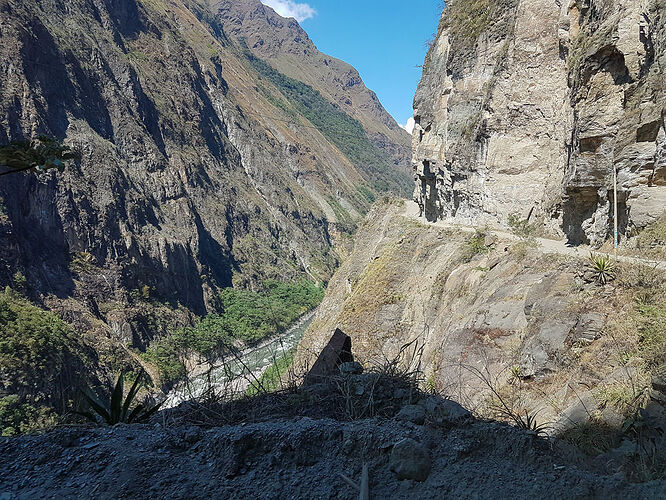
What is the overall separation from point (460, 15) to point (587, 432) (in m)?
24.3

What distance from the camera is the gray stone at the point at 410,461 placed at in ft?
8.21

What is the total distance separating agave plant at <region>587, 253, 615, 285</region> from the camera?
7.03 m

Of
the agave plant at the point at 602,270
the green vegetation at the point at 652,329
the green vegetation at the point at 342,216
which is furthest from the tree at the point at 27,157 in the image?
the green vegetation at the point at 342,216

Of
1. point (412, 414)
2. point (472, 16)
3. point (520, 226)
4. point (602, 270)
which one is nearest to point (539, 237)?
point (520, 226)

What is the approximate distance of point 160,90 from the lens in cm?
9350

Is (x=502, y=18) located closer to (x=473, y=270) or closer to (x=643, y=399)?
(x=473, y=270)

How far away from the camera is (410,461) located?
2547 millimetres

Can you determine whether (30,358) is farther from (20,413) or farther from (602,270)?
(602,270)

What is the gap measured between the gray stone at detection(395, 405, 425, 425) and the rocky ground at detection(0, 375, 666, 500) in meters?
0.04

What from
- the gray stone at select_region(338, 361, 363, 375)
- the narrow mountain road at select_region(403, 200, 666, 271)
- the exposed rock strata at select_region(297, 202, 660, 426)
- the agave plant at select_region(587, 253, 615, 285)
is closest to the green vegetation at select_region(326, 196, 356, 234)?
the narrow mountain road at select_region(403, 200, 666, 271)

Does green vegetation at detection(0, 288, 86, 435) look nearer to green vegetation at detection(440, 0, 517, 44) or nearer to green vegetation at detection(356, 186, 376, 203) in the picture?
green vegetation at detection(440, 0, 517, 44)

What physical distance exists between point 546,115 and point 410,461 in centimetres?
1658

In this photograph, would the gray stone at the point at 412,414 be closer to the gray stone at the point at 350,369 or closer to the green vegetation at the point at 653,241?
the gray stone at the point at 350,369

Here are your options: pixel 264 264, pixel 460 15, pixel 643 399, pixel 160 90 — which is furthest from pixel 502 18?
pixel 160 90
